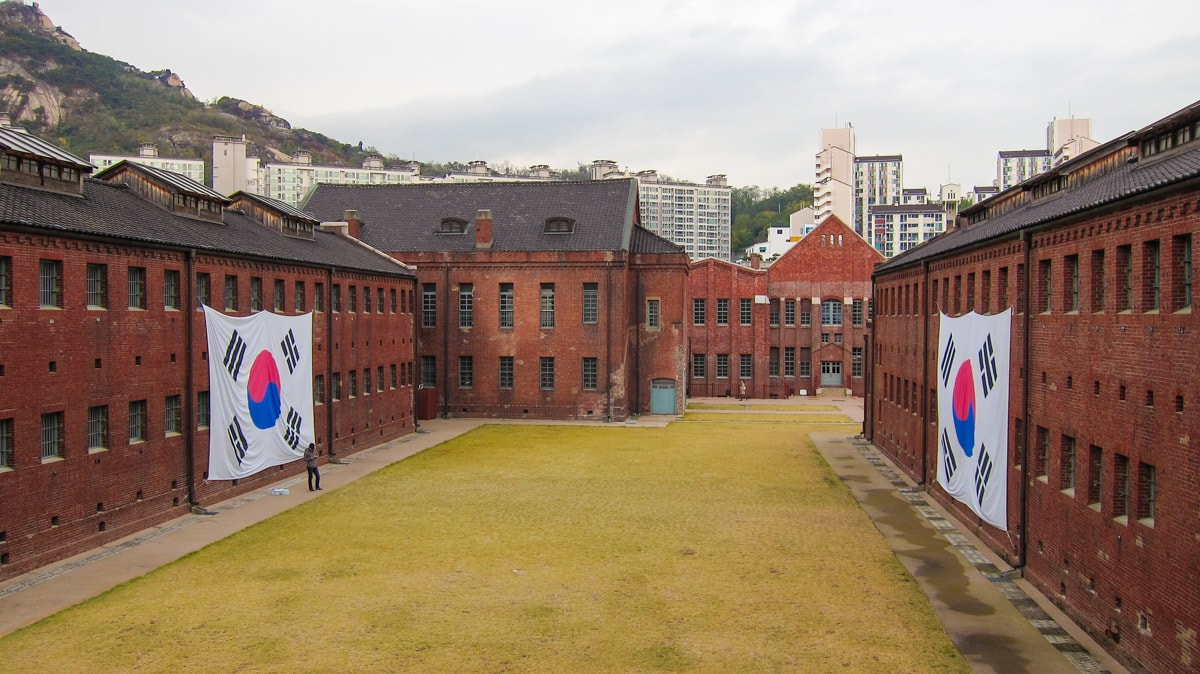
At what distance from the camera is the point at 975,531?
24422mm

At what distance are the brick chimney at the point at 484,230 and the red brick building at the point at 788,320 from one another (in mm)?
20116

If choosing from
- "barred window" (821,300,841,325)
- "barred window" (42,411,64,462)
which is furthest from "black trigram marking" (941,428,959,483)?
"barred window" (821,300,841,325)

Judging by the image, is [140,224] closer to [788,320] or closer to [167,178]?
[167,178]

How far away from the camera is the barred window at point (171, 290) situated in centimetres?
2519

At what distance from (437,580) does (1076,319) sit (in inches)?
559

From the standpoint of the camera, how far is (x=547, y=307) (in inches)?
2018

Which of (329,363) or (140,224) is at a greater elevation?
(140,224)

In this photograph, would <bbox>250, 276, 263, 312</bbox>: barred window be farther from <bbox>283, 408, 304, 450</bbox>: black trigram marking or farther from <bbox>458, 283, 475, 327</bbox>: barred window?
<bbox>458, 283, 475, 327</bbox>: barred window

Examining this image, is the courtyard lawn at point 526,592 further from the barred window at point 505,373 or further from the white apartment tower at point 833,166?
the white apartment tower at point 833,166

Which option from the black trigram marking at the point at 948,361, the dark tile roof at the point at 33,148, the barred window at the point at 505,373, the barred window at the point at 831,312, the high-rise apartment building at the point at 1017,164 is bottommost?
the barred window at the point at 505,373

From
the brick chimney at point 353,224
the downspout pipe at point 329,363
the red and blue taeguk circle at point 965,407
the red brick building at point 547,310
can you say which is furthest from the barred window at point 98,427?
the brick chimney at point 353,224

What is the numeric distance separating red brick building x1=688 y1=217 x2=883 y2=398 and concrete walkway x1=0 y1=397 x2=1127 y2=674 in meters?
32.3

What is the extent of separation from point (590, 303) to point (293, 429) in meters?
22.2

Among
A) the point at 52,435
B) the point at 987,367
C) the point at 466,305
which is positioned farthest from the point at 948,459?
the point at 466,305
